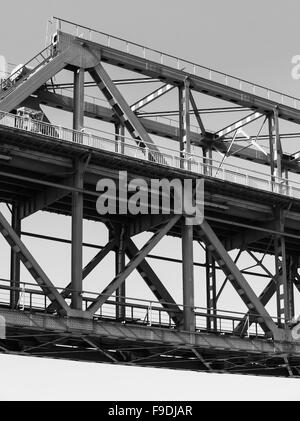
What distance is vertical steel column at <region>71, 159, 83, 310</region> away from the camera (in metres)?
55.5

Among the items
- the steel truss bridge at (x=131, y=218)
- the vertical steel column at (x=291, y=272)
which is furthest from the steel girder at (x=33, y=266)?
the vertical steel column at (x=291, y=272)

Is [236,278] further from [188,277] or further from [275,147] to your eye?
[275,147]

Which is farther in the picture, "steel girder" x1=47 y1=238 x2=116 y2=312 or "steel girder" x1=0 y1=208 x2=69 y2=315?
"steel girder" x1=47 y1=238 x2=116 y2=312

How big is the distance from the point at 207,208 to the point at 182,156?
3.32m

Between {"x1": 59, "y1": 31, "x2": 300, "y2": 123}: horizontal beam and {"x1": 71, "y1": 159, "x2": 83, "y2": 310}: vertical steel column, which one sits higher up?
{"x1": 59, "y1": 31, "x2": 300, "y2": 123}: horizontal beam

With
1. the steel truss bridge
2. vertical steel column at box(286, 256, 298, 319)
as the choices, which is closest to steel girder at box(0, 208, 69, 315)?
the steel truss bridge

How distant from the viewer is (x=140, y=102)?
68812 mm

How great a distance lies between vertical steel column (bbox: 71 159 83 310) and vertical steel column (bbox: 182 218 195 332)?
7.30 m

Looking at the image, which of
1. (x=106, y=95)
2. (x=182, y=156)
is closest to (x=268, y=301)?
(x=182, y=156)

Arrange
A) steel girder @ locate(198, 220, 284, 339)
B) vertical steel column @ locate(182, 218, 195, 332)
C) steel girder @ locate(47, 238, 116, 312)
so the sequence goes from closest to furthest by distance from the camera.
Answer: vertical steel column @ locate(182, 218, 195, 332) → steel girder @ locate(47, 238, 116, 312) → steel girder @ locate(198, 220, 284, 339)

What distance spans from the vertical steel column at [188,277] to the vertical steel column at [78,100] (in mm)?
8225

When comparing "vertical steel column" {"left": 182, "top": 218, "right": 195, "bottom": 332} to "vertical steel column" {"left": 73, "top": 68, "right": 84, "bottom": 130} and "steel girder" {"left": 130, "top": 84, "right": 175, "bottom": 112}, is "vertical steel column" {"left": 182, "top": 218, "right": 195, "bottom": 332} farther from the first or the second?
"steel girder" {"left": 130, "top": 84, "right": 175, "bottom": 112}

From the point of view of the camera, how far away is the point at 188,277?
6081cm
